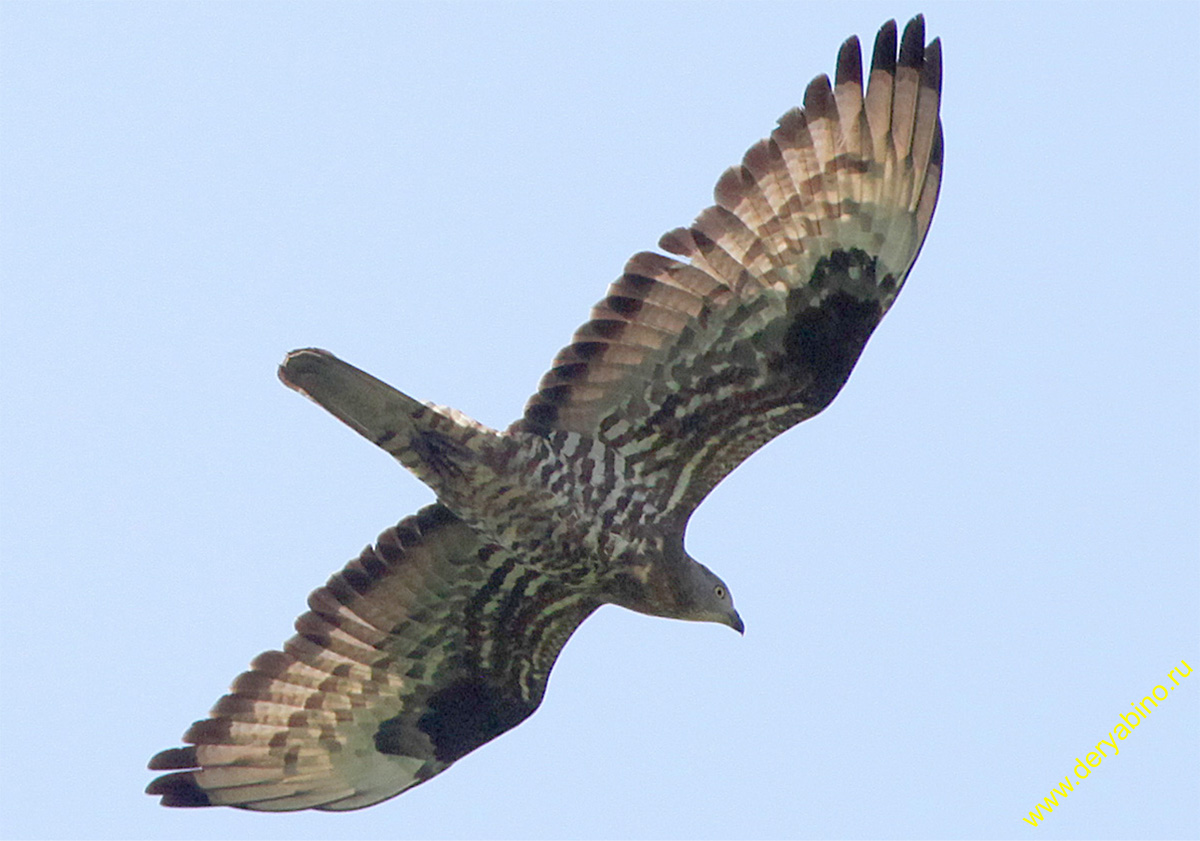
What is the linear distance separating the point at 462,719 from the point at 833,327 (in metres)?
3.41

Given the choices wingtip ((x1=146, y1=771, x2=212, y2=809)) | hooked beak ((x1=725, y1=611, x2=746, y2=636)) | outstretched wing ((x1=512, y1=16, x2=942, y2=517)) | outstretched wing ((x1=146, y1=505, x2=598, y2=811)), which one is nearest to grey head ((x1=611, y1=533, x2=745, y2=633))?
hooked beak ((x1=725, y1=611, x2=746, y2=636))

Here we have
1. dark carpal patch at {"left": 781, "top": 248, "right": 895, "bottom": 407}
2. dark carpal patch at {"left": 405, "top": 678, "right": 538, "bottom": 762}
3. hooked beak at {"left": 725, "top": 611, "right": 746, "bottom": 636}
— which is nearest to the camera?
dark carpal patch at {"left": 781, "top": 248, "right": 895, "bottom": 407}

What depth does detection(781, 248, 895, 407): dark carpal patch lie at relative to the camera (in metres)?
10.7

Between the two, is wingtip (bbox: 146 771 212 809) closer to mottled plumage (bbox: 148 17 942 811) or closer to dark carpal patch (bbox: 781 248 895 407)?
mottled plumage (bbox: 148 17 942 811)

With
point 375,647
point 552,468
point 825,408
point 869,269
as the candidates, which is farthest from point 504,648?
point 869,269

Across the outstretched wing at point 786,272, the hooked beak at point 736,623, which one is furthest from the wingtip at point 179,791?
the hooked beak at point 736,623

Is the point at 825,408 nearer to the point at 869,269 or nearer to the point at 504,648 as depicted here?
the point at 869,269

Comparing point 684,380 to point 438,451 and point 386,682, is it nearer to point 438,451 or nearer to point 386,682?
point 438,451

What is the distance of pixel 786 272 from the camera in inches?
424

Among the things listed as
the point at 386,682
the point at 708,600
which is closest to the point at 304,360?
the point at 386,682

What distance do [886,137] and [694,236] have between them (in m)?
1.20

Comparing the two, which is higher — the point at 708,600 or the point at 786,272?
the point at 786,272

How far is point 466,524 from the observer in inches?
445

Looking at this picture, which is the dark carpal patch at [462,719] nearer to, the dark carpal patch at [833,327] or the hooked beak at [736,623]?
the hooked beak at [736,623]
